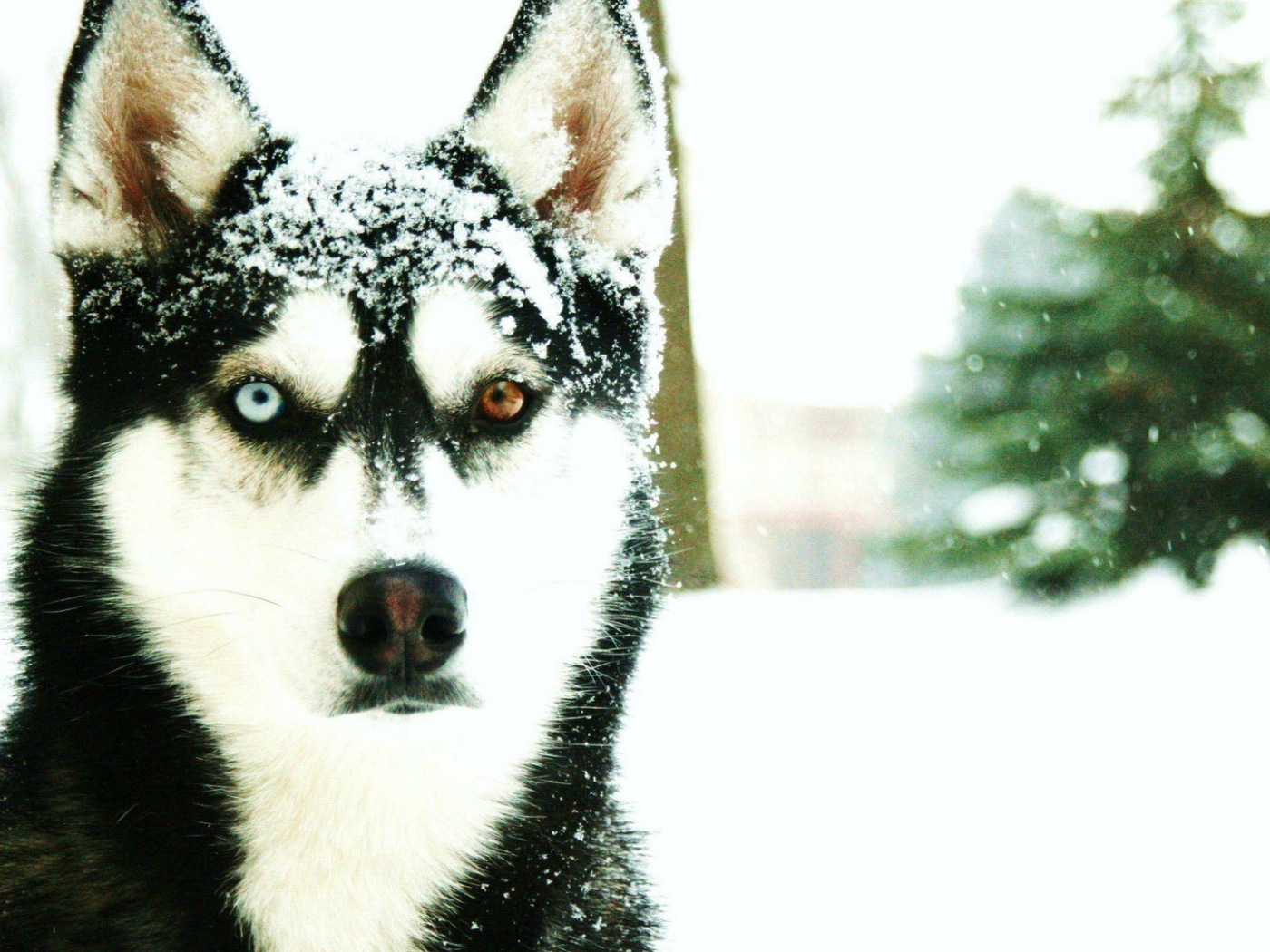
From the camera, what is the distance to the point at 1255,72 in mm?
5562

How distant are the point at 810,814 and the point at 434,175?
2030 mm

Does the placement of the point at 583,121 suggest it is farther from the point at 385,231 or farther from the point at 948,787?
the point at 948,787

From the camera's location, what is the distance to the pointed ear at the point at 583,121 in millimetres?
1734

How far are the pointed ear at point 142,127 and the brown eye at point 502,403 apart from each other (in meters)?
0.60

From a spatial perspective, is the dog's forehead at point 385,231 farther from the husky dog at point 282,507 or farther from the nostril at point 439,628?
the nostril at point 439,628

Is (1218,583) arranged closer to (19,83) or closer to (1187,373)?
(1187,373)

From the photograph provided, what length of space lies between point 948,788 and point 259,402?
2.46 meters

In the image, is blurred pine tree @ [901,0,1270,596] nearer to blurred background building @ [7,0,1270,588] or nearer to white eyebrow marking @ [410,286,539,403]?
blurred background building @ [7,0,1270,588]

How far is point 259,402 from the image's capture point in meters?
1.62

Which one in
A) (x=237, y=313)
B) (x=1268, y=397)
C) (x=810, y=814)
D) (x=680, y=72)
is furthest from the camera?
(x=1268, y=397)

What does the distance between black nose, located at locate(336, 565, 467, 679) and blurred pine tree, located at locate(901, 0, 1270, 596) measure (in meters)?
4.87

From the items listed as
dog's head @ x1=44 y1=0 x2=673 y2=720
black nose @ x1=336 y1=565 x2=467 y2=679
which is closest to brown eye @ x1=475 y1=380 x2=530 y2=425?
dog's head @ x1=44 y1=0 x2=673 y2=720

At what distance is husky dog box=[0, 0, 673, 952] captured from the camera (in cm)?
158

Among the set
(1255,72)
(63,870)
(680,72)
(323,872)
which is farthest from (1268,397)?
(63,870)
